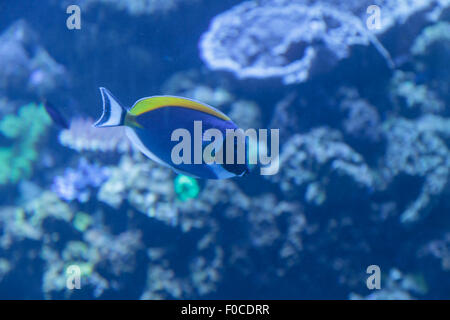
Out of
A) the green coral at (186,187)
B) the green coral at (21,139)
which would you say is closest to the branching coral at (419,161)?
the green coral at (186,187)

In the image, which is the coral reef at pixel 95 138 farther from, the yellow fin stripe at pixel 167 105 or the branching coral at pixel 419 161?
the branching coral at pixel 419 161

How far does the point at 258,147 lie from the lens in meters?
3.00

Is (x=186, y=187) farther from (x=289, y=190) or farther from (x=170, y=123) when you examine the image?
(x=170, y=123)

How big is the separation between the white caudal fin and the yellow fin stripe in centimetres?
6

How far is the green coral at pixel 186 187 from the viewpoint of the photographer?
9.59 feet

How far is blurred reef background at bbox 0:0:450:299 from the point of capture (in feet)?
9.88

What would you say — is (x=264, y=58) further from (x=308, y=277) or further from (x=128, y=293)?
(x=128, y=293)

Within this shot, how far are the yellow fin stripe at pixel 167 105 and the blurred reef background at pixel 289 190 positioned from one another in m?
1.54

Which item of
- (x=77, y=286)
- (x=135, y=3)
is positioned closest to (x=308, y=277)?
(x=77, y=286)

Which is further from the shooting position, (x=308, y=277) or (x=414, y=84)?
(x=414, y=84)

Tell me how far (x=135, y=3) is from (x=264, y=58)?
1.85m

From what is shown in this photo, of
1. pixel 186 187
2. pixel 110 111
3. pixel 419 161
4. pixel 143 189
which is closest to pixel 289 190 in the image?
pixel 186 187

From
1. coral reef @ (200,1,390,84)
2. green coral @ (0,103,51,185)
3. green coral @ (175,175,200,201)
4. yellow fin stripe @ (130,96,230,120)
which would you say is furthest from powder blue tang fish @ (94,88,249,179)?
green coral @ (0,103,51,185)

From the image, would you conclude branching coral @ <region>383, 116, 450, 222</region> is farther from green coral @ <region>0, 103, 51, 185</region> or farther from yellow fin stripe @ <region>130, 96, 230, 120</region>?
green coral @ <region>0, 103, 51, 185</region>
